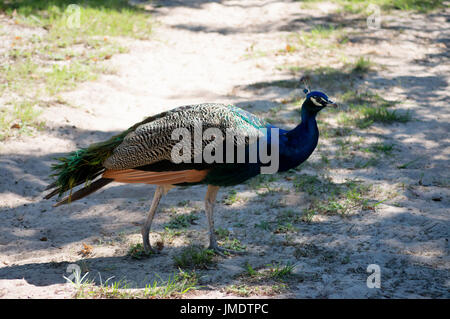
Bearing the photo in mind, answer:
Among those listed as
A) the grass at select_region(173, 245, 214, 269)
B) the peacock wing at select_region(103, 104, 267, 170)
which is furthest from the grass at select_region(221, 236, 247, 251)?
the peacock wing at select_region(103, 104, 267, 170)

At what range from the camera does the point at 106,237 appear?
12.3ft

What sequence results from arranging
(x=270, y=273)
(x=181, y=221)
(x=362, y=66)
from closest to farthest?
1. (x=270, y=273)
2. (x=181, y=221)
3. (x=362, y=66)

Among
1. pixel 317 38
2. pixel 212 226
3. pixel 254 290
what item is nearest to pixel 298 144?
pixel 212 226

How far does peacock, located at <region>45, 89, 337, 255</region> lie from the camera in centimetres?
325

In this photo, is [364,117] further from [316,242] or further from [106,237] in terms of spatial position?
[106,237]

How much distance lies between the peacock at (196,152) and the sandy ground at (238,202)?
44cm

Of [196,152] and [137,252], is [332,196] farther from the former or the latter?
[137,252]

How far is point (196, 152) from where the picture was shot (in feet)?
10.7

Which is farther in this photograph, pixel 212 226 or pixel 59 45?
pixel 59 45

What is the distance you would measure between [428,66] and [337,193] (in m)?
3.93

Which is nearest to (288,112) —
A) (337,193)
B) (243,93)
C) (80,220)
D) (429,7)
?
(243,93)

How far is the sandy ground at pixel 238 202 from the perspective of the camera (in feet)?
10.2

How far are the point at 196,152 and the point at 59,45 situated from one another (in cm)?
487

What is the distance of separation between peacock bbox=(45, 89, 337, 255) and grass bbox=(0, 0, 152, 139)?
2.07 m
